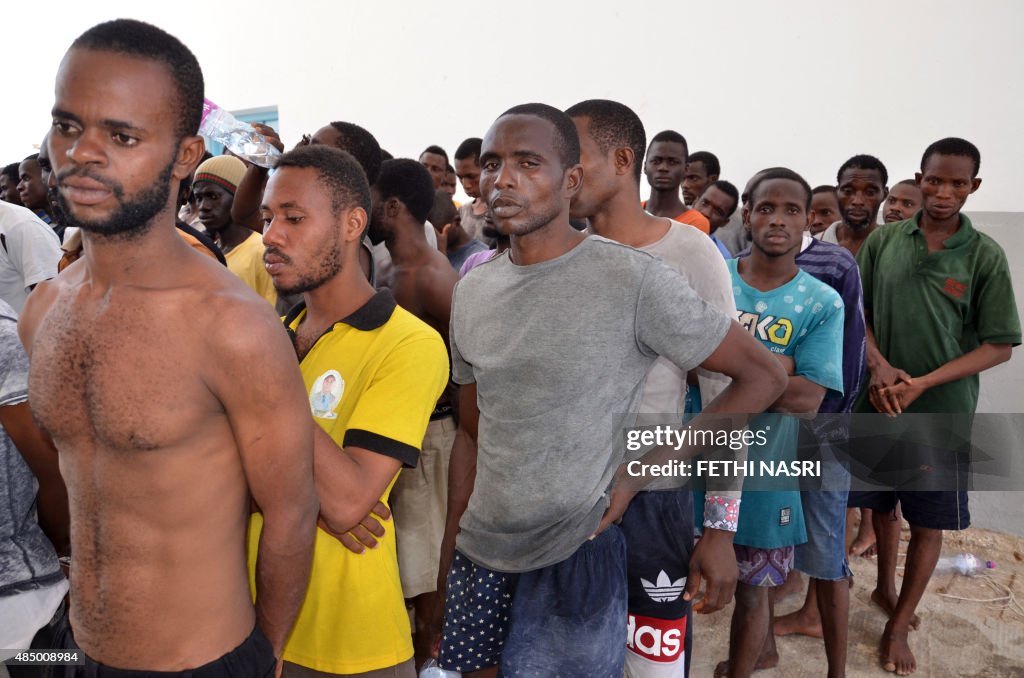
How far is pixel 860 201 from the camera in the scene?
3.64 m

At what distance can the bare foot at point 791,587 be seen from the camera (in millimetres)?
3209

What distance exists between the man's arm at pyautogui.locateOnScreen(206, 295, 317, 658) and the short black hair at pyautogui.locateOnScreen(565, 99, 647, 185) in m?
1.11

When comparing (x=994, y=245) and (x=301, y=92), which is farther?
(x=301, y=92)

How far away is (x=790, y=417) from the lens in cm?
230

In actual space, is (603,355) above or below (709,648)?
above

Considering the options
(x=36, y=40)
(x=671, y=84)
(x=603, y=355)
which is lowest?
(x=603, y=355)

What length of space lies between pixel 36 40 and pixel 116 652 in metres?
10.7

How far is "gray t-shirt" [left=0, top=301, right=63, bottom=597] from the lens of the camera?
53.2 inches

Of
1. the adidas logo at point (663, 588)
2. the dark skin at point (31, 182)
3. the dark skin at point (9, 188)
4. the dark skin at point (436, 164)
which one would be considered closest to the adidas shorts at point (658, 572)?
Result: the adidas logo at point (663, 588)

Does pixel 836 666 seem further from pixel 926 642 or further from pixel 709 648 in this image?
pixel 926 642

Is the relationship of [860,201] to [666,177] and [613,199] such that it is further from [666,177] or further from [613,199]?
[613,199]

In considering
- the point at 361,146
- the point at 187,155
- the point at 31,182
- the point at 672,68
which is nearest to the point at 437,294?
the point at 361,146

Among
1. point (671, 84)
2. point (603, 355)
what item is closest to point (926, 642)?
point (603, 355)

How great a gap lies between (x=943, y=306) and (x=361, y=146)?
92.9 inches
